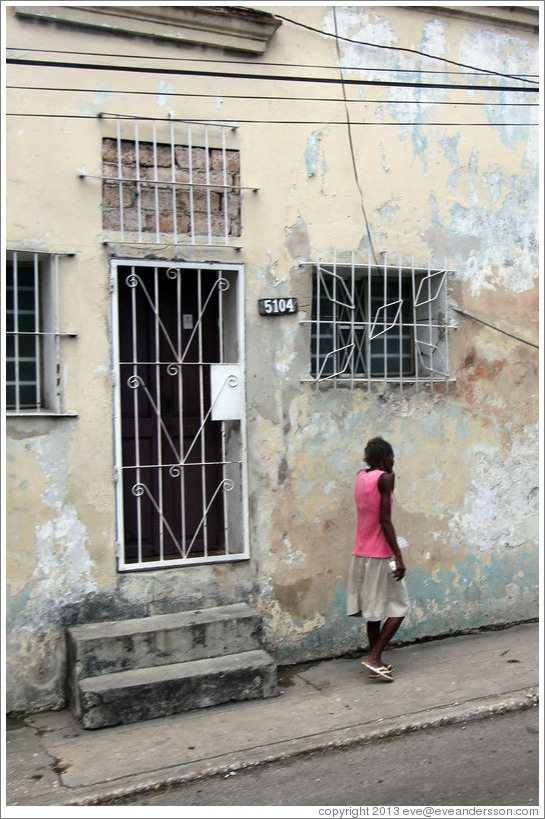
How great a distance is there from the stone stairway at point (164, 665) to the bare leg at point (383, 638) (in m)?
0.69

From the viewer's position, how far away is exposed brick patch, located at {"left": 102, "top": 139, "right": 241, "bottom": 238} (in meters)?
5.24

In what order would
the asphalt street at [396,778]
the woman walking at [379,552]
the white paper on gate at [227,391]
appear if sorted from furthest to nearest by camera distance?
the white paper on gate at [227,391] < the woman walking at [379,552] < the asphalt street at [396,778]

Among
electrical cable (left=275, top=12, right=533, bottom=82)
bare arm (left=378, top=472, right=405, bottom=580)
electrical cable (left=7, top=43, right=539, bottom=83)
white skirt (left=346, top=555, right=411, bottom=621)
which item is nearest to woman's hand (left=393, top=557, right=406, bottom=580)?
bare arm (left=378, top=472, right=405, bottom=580)

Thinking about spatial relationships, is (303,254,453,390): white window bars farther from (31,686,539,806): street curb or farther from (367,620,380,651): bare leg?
(31,686,539,806): street curb

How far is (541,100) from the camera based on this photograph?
6391 millimetres

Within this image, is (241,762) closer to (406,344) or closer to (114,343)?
(114,343)

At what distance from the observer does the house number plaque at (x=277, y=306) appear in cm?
560

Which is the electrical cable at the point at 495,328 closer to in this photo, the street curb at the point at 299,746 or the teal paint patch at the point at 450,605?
the teal paint patch at the point at 450,605

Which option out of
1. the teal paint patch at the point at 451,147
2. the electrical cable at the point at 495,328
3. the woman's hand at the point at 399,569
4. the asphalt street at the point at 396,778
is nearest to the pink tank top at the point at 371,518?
the woman's hand at the point at 399,569

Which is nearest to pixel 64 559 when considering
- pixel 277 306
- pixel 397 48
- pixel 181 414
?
pixel 181 414

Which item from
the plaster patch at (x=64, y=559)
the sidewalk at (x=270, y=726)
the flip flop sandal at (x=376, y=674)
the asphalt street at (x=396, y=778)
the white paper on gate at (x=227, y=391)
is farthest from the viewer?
the white paper on gate at (x=227, y=391)

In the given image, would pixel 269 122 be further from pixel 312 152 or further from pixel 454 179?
pixel 454 179

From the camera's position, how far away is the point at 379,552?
5270 mm

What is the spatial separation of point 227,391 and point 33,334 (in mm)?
1302
